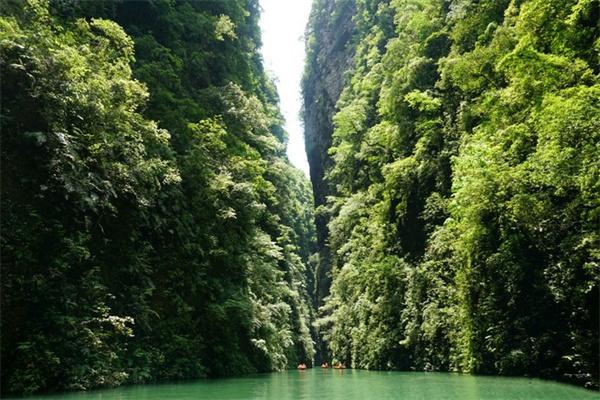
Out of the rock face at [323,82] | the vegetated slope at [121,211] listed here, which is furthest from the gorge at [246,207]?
the rock face at [323,82]

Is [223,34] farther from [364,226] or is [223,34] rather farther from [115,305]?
[115,305]

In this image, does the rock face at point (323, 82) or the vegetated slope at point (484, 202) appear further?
the rock face at point (323, 82)

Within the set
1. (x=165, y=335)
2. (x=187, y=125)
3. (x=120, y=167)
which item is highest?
(x=187, y=125)

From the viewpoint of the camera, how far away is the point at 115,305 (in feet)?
47.0

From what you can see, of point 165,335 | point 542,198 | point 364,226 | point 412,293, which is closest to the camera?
point 542,198

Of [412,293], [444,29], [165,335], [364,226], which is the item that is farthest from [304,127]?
[165,335]

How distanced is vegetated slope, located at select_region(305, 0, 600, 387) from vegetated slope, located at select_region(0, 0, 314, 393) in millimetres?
6189

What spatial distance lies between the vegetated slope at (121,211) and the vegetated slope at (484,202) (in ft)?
20.3

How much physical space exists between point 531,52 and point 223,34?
19.1 meters

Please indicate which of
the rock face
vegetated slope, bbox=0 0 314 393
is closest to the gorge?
vegetated slope, bbox=0 0 314 393

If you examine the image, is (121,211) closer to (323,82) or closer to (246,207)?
(246,207)

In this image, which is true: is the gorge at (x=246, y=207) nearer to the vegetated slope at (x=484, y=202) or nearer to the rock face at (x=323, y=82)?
the vegetated slope at (x=484, y=202)

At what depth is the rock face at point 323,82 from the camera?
4922cm

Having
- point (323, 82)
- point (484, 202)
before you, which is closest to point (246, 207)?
point (484, 202)
